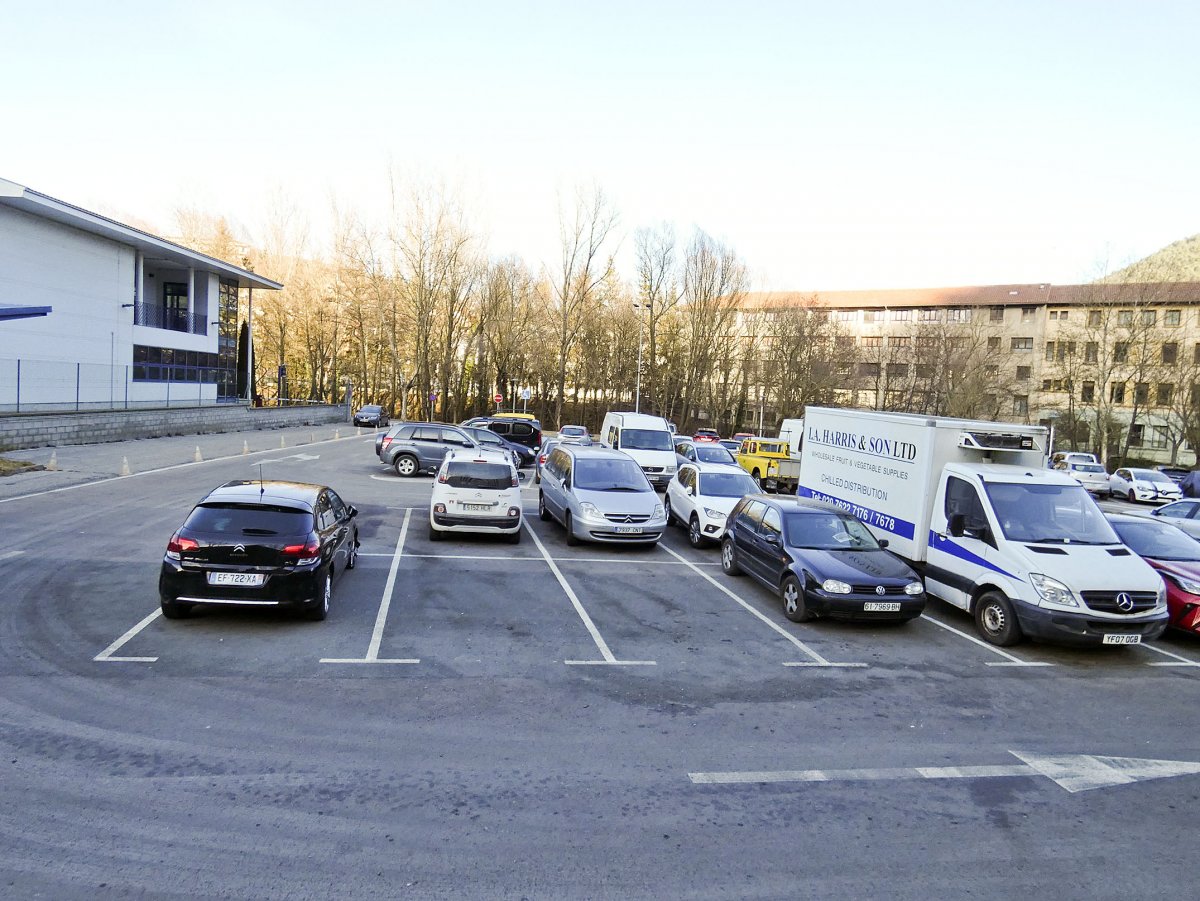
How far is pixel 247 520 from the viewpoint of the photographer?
28.3 ft

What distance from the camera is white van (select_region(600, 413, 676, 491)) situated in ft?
76.6

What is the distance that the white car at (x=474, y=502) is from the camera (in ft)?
46.6

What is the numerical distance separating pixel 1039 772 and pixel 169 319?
46.5m

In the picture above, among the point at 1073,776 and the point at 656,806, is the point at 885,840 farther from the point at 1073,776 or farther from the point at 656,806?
the point at 1073,776

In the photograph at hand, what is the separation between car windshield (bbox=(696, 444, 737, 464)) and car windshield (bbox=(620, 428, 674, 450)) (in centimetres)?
98

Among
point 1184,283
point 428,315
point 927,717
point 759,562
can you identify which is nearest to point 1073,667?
point 927,717

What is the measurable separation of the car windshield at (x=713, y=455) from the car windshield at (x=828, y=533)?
11.8 m

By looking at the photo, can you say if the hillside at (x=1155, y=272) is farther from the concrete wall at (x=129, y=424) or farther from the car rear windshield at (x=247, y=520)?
the car rear windshield at (x=247, y=520)

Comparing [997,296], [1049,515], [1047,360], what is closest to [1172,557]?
[1049,515]

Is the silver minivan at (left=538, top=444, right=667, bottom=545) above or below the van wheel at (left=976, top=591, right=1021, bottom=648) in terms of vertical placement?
above

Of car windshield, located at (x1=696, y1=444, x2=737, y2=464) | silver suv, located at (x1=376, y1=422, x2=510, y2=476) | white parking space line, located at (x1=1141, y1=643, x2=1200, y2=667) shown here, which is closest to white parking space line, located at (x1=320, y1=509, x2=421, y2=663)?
white parking space line, located at (x1=1141, y1=643, x2=1200, y2=667)

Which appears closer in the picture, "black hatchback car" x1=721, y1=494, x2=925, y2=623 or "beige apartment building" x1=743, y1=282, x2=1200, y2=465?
"black hatchback car" x1=721, y1=494, x2=925, y2=623

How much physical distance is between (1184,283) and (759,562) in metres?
59.8

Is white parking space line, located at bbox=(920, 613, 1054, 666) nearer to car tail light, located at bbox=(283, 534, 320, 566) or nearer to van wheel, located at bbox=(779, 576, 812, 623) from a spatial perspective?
van wheel, located at bbox=(779, 576, 812, 623)
